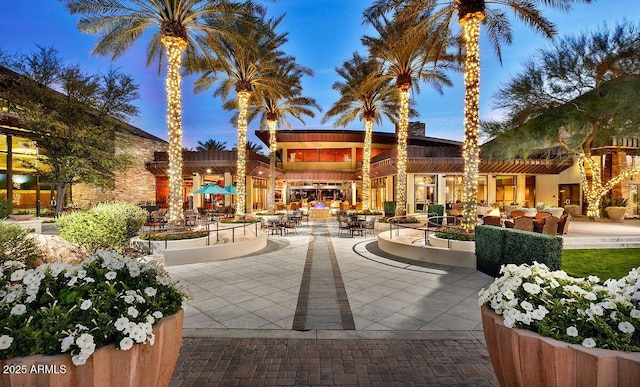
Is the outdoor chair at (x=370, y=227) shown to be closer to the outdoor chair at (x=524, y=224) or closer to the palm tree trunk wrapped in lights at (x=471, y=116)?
the palm tree trunk wrapped in lights at (x=471, y=116)

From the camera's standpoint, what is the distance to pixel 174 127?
35.4ft

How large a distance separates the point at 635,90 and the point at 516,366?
1508cm

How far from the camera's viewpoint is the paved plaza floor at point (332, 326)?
316 centimetres

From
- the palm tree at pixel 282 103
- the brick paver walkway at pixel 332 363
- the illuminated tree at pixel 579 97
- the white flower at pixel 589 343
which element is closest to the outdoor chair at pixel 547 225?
the illuminated tree at pixel 579 97

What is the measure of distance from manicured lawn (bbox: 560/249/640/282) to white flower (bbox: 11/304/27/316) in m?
9.43

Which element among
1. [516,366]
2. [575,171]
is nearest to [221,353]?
[516,366]

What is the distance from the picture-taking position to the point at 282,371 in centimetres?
320

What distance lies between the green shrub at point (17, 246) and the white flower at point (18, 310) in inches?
136

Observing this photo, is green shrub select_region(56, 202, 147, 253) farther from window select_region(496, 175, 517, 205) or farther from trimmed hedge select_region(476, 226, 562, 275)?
window select_region(496, 175, 517, 205)

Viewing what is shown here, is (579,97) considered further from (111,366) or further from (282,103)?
(111,366)

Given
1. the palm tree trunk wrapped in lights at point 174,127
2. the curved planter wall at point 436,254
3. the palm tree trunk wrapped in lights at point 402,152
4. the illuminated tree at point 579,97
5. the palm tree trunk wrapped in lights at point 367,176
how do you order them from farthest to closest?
1. the palm tree trunk wrapped in lights at point 367,176
2. the palm tree trunk wrapped in lights at point 402,152
3. the illuminated tree at point 579,97
4. the palm tree trunk wrapped in lights at point 174,127
5. the curved planter wall at point 436,254

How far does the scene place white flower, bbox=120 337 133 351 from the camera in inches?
74.2

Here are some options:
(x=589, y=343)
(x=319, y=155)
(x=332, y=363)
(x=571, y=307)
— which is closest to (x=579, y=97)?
(x=571, y=307)

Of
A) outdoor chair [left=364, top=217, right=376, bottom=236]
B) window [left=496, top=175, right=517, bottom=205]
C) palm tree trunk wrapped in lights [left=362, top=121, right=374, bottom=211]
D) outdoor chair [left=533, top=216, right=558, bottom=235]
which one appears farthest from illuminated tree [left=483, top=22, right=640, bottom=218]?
outdoor chair [left=364, top=217, right=376, bottom=236]
